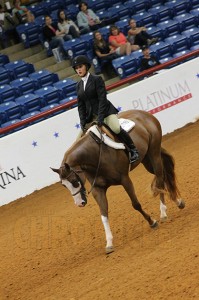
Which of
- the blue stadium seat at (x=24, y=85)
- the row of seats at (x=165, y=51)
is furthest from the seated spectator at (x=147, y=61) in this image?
the blue stadium seat at (x=24, y=85)

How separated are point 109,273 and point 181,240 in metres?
1.10

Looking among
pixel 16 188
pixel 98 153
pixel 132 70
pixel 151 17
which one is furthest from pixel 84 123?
pixel 151 17

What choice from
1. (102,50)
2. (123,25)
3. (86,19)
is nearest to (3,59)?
(102,50)

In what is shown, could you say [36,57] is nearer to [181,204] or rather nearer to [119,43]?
[119,43]

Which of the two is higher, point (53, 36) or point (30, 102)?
point (53, 36)

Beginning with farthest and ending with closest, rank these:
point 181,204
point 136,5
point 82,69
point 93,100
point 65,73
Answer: point 136,5
point 65,73
point 181,204
point 93,100
point 82,69

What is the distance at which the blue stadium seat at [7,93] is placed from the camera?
53.4 ft

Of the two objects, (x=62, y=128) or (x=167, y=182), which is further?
(x=62, y=128)

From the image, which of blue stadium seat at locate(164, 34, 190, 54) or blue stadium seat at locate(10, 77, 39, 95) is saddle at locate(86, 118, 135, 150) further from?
blue stadium seat at locate(164, 34, 190, 54)

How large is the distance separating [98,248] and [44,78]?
27.9 ft

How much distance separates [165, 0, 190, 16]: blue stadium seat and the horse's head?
1319cm

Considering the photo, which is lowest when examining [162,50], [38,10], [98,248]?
[162,50]

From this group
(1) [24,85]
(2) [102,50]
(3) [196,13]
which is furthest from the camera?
(3) [196,13]

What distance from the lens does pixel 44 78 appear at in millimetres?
17062
